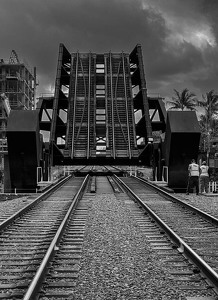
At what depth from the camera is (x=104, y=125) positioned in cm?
4047

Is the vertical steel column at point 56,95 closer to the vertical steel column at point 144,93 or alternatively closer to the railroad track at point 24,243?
the vertical steel column at point 144,93

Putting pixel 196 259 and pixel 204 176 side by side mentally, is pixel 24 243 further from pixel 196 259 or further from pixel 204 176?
pixel 204 176

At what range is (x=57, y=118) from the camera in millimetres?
41406

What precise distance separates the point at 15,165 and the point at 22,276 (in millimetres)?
14812

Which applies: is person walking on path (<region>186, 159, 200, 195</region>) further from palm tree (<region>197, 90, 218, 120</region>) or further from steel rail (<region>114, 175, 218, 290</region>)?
palm tree (<region>197, 90, 218, 120</region>)

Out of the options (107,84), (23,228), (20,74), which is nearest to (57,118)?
(107,84)

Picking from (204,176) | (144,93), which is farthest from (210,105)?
(204,176)

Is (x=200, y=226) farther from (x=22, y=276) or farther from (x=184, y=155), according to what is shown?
(x=184, y=155)

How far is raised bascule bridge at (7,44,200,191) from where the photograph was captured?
20344 millimetres

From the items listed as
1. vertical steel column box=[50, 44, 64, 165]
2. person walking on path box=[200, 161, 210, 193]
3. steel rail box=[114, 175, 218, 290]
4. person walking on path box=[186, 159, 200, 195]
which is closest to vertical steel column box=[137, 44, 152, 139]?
vertical steel column box=[50, 44, 64, 165]

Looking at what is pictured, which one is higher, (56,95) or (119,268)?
(56,95)

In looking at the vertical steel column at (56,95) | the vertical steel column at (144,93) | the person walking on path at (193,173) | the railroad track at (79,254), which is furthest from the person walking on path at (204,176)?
the vertical steel column at (56,95)

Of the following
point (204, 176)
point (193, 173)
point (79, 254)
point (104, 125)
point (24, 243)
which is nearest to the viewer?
point (79, 254)

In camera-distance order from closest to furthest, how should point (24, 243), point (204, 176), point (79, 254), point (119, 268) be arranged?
point (119, 268) < point (79, 254) < point (24, 243) < point (204, 176)
